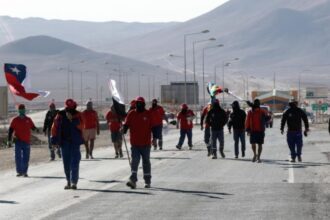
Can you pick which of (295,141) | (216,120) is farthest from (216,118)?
(295,141)

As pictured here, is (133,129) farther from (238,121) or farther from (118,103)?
(238,121)

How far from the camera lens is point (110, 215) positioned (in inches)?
555

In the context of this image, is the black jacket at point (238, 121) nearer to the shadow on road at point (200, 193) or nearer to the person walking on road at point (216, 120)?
the person walking on road at point (216, 120)

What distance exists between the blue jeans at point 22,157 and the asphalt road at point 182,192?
0.88 ft

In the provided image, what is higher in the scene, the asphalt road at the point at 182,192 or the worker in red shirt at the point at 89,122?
the worker in red shirt at the point at 89,122

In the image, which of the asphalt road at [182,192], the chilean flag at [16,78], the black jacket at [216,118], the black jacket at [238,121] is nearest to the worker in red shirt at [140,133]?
the asphalt road at [182,192]

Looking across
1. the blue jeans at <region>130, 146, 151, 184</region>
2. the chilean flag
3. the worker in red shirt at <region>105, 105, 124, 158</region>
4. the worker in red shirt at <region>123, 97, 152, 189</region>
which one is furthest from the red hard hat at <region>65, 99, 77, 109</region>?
the chilean flag

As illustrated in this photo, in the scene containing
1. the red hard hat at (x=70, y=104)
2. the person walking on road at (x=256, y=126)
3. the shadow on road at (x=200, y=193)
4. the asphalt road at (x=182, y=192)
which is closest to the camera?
the asphalt road at (x=182, y=192)

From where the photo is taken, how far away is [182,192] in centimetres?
1727

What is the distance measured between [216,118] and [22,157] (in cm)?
643

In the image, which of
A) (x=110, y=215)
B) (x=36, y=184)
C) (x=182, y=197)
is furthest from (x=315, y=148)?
(x=110, y=215)

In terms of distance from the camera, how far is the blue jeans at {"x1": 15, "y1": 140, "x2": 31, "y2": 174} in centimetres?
2216

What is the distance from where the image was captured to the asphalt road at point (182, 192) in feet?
47.0

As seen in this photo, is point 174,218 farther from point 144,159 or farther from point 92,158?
point 92,158
